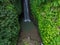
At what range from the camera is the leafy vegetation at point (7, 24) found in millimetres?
8070

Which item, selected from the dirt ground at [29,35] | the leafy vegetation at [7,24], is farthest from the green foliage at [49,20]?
the leafy vegetation at [7,24]

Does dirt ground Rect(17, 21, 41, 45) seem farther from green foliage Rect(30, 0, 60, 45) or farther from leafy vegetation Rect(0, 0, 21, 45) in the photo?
leafy vegetation Rect(0, 0, 21, 45)

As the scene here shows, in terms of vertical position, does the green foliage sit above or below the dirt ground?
above

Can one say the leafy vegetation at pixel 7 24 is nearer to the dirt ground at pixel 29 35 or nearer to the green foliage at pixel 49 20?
the dirt ground at pixel 29 35

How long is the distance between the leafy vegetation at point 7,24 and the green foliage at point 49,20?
47.8 inches

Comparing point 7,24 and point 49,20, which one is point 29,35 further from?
point 7,24

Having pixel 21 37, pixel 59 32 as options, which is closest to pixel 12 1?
pixel 21 37

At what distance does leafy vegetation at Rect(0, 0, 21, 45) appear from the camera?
318 inches

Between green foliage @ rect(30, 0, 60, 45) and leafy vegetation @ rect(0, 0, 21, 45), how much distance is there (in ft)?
3.98

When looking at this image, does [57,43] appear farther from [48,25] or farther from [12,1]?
[12,1]

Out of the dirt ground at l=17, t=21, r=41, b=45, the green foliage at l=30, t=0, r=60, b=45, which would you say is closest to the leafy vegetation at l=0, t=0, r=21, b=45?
the dirt ground at l=17, t=21, r=41, b=45

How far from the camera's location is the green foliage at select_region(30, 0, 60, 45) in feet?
26.6

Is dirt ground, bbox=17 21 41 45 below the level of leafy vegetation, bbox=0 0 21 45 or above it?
below

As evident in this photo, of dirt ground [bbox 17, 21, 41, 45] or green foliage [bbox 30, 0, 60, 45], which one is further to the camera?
dirt ground [bbox 17, 21, 41, 45]
